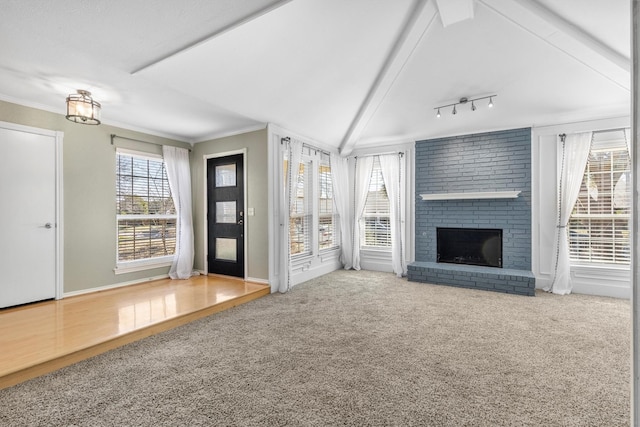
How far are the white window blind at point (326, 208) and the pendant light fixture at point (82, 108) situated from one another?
3.36 metres

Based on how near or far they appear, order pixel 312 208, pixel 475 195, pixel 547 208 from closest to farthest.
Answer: pixel 547 208 → pixel 475 195 → pixel 312 208

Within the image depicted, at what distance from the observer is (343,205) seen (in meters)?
6.03

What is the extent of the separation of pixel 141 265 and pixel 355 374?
3830 millimetres

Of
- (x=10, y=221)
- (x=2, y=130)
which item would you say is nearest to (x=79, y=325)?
(x=10, y=221)

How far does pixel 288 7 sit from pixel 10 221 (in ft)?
12.5

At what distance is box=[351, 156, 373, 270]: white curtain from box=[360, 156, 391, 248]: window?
8 centimetres

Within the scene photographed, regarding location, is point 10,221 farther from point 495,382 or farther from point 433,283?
point 433,283

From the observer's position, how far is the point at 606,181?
4293 millimetres

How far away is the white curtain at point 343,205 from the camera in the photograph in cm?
593

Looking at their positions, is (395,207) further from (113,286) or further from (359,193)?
(113,286)

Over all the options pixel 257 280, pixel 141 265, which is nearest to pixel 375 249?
pixel 257 280

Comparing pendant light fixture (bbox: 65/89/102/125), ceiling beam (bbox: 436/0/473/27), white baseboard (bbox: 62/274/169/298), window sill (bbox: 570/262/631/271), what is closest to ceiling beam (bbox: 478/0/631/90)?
ceiling beam (bbox: 436/0/473/27)

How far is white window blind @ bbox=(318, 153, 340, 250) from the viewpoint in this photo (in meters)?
5.67

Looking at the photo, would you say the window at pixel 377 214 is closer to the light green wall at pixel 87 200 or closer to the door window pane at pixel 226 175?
the door window pane at pixel 226 175
